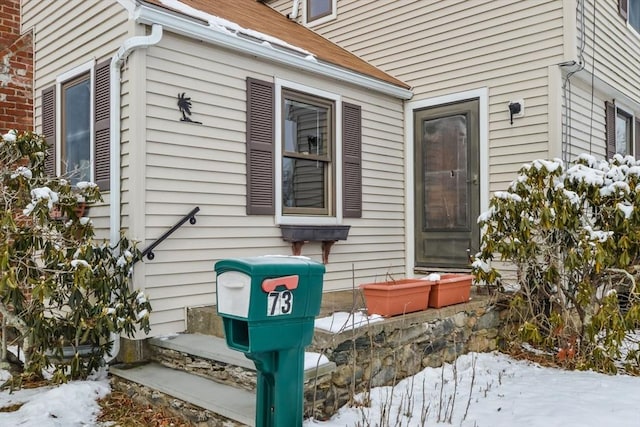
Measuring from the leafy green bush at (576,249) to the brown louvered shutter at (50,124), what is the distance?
14.0ft

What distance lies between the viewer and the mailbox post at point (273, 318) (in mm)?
2244

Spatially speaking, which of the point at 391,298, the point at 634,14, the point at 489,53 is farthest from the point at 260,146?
the point at 634,14

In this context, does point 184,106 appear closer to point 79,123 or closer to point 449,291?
point 79,123

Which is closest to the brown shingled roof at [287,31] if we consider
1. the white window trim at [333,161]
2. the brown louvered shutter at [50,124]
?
the white window trim at [333,161]

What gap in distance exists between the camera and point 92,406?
351 cm

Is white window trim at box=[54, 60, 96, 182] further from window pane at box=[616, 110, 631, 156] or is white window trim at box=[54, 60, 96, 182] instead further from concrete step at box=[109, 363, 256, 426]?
window pane at box=[616, 110, 631, 156]

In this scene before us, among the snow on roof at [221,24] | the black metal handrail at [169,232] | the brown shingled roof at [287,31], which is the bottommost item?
the black metal handrail at [169,232]

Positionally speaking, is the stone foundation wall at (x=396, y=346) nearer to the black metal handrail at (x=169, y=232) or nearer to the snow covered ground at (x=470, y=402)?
the snow covered ground at (x=470, y=402)

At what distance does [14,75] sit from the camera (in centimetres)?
554

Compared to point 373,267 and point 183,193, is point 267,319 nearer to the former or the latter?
point 183,193

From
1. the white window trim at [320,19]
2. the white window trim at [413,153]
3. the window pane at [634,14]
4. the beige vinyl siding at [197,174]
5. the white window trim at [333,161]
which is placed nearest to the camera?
the beige vinyl siding at [197,174]

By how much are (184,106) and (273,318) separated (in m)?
2.64

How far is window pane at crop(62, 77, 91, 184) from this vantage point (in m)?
4.69

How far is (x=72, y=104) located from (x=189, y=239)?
1.90 metres
